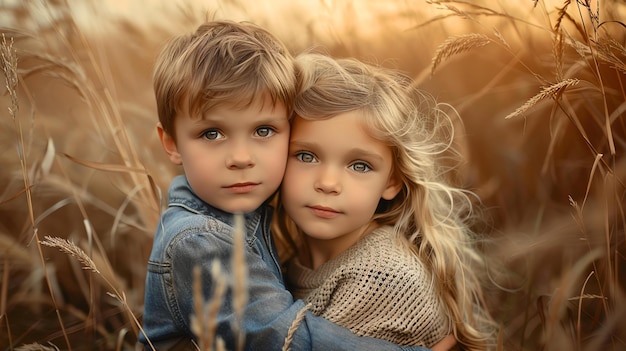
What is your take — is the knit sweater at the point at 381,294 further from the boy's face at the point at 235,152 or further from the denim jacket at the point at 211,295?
the boy's face at the point at 235,152

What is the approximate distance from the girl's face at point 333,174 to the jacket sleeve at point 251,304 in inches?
7.9

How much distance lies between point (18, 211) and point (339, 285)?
1369 mm

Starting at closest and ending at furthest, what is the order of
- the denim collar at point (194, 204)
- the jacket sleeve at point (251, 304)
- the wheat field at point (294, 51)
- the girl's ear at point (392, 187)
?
the jacket sleeve at point (251, 304) → the denim collar at point (194, 204) → the girl's ear at point (392, 187) → the wheat field at point (294, 51)

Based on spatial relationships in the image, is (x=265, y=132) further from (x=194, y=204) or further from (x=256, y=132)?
(x=194, y=204)

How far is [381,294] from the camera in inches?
68.2

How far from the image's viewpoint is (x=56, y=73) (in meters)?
2.09

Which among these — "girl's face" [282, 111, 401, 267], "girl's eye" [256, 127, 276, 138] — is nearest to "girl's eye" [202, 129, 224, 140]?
"girl's eye" [256, 127, 276, 138]

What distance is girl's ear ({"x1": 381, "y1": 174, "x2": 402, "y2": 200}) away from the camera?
1.91 metres

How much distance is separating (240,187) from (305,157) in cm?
22

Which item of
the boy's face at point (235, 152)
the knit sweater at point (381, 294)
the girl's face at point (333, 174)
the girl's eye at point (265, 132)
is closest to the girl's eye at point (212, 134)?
the boy's face at point (235, 152)

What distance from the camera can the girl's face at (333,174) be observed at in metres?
1.72

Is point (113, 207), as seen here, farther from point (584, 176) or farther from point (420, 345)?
point (584, 176)

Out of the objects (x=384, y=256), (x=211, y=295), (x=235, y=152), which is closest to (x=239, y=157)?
(x=235, y=152)

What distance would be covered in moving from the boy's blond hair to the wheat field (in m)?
0.52
